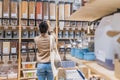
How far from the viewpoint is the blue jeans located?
331cm

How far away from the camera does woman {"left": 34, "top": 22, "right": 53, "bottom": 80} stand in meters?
3.21

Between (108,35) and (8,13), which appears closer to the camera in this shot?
(108,35)

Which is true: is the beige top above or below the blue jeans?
above

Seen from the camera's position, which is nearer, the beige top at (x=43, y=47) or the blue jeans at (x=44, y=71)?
the beige top at (x=43, y=47)

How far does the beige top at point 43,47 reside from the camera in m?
3.20

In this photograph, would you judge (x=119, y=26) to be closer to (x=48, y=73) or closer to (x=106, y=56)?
(x=106, y=56)

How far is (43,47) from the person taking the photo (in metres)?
3.23

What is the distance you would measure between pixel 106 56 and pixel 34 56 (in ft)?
11.9

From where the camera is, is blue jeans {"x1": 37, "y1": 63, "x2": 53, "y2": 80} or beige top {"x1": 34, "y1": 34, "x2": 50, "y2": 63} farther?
blue jeans {"x1": 37, "y1": 63, "x2": 53, "y2": 80}

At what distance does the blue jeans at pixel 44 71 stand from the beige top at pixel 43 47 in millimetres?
80

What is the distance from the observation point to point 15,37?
4.32 metres

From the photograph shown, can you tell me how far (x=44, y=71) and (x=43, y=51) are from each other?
0.37 metres

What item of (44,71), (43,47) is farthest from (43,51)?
(44,71)

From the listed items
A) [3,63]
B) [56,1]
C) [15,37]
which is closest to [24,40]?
[15,37]
